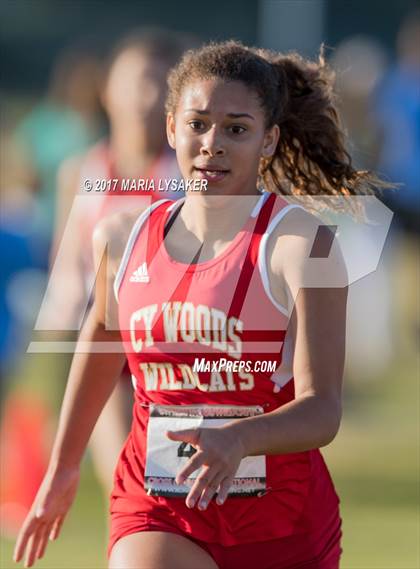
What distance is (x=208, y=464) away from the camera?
255 centimetres

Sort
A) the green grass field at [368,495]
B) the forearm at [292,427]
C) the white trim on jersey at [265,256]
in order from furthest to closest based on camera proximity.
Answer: the green grass field at [368,495], the white trim on jersey at [265,256], the forearm at [292,427]

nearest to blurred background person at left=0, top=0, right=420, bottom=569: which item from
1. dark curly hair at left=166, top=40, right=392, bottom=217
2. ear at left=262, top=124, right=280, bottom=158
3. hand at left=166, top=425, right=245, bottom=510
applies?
dark curly hair at left=166, top=40, right=392, bottom=217

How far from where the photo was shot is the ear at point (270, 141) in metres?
3.39

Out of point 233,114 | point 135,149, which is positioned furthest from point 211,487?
point 135,149

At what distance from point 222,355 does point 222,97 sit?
0.62 metres

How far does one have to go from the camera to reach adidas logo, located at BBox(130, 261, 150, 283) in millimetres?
3252

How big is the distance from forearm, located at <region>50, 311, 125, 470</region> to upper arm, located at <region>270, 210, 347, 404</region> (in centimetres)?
53

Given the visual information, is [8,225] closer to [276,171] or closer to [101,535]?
[101,535]

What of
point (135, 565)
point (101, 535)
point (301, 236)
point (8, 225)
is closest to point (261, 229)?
point (301, 236)

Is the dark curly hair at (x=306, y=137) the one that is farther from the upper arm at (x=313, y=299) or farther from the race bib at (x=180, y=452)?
the race bib at (x=180, y=452)

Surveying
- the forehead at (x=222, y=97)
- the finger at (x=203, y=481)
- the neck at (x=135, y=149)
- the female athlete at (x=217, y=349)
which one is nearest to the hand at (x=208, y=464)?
the finger at (x=203, y=481)

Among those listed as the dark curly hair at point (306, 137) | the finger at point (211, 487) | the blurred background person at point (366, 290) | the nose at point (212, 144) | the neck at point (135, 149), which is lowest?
the finger at point (211, 487)

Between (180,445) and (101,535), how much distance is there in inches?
104

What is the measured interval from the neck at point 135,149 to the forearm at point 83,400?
5.18 ft
